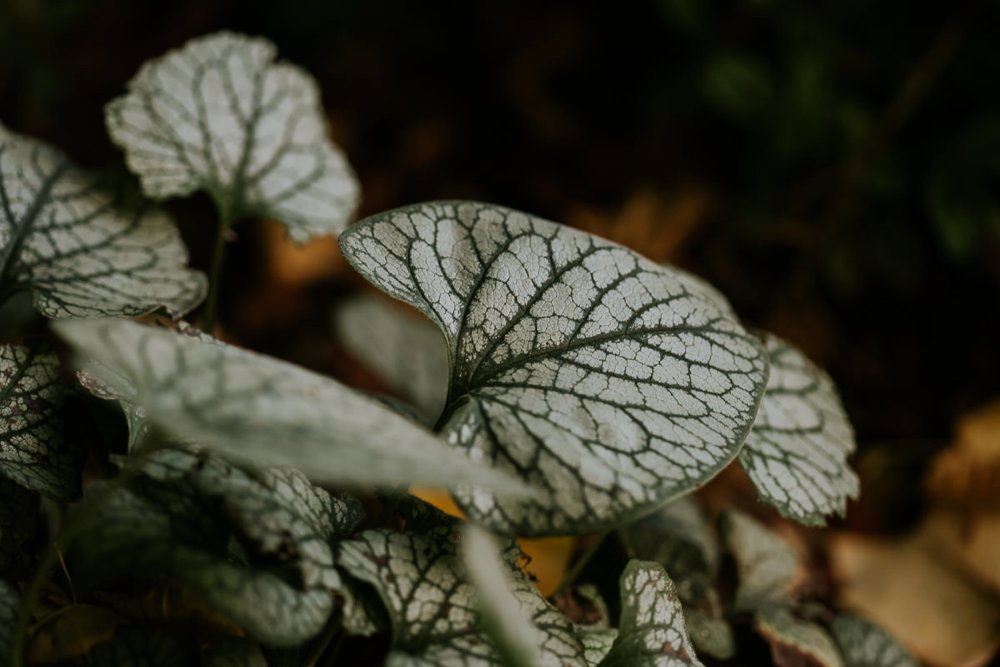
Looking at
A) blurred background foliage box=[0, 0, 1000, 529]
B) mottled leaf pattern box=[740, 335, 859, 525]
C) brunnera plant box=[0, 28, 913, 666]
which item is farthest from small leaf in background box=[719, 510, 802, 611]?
blurred background foliage box=[0, 0, 1000, 529]

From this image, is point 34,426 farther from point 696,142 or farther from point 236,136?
point 696,142

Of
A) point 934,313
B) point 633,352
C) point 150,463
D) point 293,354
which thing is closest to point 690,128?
point 934,313

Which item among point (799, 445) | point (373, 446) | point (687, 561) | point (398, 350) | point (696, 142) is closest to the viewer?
point (373, 446)

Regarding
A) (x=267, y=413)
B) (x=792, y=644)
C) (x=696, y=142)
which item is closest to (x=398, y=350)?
(x=792, y=644)

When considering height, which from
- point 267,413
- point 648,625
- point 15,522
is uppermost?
point 267,413

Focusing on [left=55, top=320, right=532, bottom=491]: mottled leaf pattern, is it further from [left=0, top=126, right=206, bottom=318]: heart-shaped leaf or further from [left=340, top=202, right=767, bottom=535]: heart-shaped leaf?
A: [left=0, top=126, right=206, bottom=318]: heart-shaped leaf

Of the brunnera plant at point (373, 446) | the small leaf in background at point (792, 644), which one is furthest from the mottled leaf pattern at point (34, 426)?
the small leaf in background at point (792, 644)
